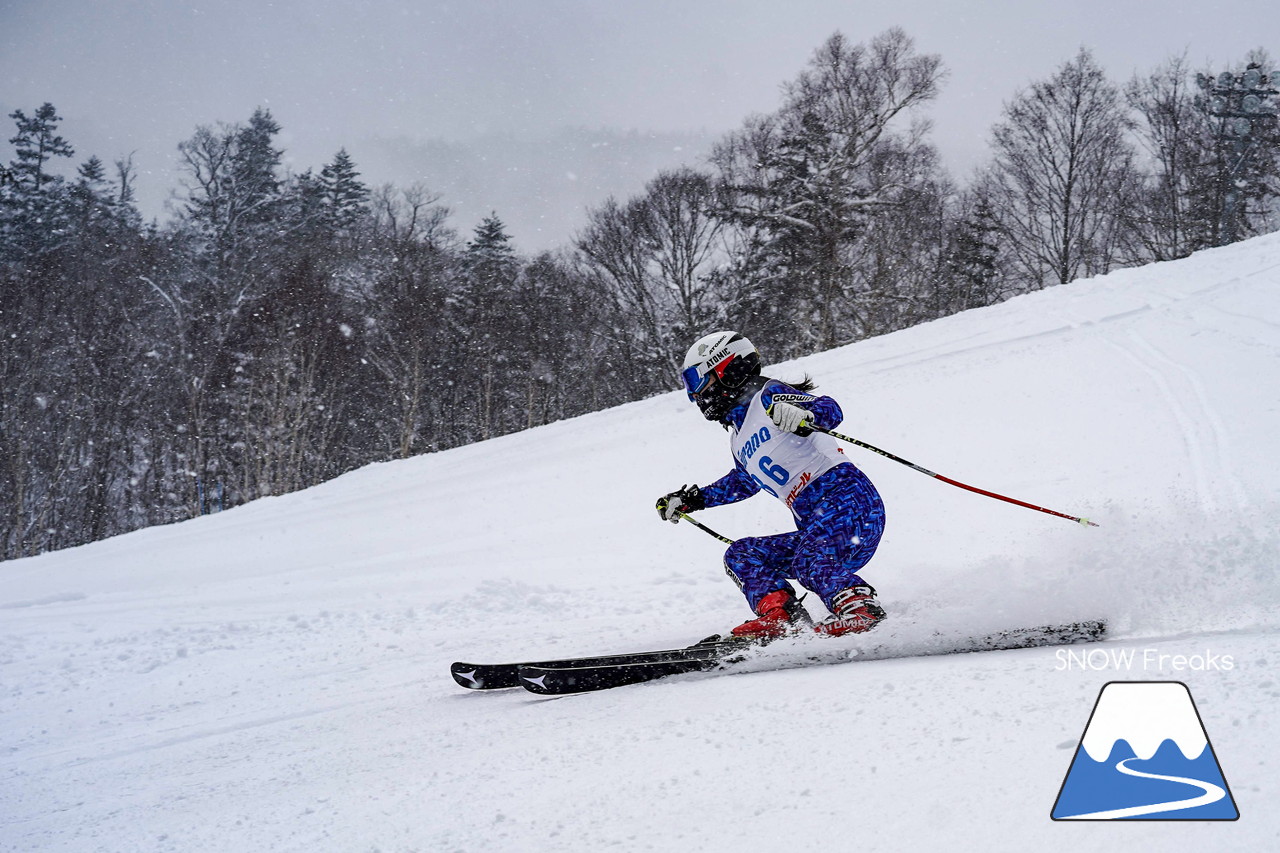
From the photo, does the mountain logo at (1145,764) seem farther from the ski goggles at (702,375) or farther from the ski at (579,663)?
the ski goggles at (702,375)

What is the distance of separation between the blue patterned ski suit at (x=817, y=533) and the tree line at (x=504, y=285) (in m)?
22.1

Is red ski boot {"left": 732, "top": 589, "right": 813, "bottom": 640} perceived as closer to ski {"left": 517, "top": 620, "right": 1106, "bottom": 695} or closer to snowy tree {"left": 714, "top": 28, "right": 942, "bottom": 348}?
ski {"left": 517, "top": 620, "right": 1106, "bottom": 695}

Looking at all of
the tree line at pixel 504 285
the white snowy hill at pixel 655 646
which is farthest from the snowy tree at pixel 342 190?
the white snowy hill at pixel 655 646

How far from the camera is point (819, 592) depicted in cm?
430

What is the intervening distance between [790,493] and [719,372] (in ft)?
2.60

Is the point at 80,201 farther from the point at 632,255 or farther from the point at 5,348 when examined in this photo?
the point at 632,255

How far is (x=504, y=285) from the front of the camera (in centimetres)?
3459

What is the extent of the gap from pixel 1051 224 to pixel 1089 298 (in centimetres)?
1351

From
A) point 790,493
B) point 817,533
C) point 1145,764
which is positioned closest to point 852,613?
point 817,533

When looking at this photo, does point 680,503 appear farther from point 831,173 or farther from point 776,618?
point 831,173

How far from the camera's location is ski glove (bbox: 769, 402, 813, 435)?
13.6 ft

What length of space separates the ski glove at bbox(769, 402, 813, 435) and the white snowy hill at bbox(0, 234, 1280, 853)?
1.08 meters

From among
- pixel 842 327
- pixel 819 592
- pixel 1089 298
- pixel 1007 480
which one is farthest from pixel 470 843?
pixel 842 327

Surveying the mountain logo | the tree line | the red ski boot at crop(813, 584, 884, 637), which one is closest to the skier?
the red ski boot at crop(813, 584, 884, 637)
